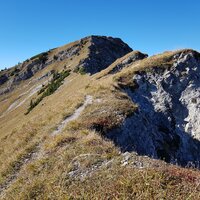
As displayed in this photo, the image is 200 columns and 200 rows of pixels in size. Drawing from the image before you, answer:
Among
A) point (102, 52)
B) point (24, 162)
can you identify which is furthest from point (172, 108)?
point (102, 52)

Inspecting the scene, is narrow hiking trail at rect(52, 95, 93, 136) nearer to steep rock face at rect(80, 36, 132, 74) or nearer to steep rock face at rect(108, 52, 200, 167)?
steep rock face at rect(108, 52, 200, 167)

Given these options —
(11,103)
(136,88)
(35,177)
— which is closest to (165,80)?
(136,88)

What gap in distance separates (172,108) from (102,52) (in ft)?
241

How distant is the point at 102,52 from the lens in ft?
393

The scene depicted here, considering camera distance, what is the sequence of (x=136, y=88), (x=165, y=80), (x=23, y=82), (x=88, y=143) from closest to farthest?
(x=88, y=143)
(x=136, y=88)
(x=165, y=80)
(x=23, y=82)

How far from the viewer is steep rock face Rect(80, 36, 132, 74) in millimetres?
98750

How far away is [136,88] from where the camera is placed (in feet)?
154

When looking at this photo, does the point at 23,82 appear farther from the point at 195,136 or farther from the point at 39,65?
the point at 195,136

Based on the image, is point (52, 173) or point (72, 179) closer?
point (72, 179)

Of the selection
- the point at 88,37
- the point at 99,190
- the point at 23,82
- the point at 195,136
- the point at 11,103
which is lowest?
the point at 195,136

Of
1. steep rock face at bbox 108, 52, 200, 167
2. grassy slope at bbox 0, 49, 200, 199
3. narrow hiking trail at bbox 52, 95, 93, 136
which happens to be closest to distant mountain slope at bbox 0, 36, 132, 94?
steep rock face at bbox 108, 52, 200, 167

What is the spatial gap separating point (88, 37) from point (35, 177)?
13101cm

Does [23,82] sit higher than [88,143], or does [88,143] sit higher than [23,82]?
[23,82]

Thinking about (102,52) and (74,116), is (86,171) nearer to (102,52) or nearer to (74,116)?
(74,116)
